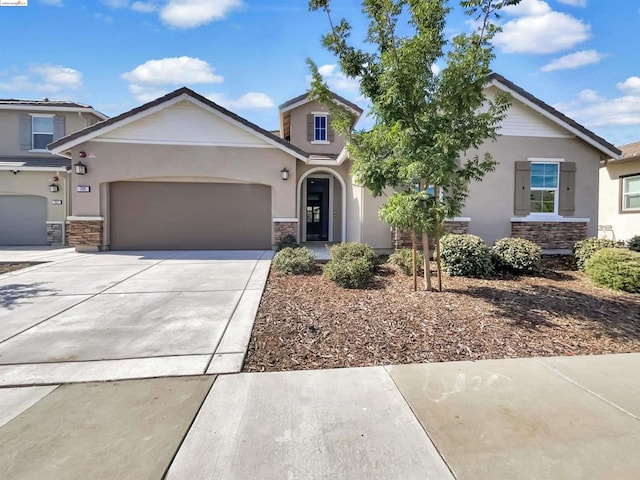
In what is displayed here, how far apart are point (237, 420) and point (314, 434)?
2.05 ft

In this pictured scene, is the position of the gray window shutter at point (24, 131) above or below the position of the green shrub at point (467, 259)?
above

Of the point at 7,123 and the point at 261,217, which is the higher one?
the point at 7,123

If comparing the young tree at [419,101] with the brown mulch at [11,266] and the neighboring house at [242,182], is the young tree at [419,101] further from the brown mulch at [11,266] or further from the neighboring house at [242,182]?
the brown mulch at [11,266]

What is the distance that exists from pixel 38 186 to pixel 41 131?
10.2ft

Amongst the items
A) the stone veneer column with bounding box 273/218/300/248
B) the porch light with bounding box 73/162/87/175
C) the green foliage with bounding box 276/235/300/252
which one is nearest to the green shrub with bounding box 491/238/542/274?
the green foliage with bounding box 276/235/300/252

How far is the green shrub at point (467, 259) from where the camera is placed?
8219 millimetres

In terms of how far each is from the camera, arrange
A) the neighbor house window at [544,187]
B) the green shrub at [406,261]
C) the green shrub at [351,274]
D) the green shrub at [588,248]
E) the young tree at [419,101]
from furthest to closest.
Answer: the neighbor house window at [544,187]
the green shrub at [588,248]
the green shrub at [406,261]
the green shrub at [351,274]
the young tree at [419,101]

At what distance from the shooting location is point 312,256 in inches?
351

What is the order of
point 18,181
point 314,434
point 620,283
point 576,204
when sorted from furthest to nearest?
point 18,181 < point 576,204 < point 620,283 < point 314,434

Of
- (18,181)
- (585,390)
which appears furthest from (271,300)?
(18,181)

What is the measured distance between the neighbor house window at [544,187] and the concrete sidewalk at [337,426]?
9.19 metres

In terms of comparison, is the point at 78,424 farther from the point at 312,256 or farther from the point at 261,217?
the point at 261,217

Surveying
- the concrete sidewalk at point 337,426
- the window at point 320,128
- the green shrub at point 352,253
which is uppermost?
the window at point 320,128

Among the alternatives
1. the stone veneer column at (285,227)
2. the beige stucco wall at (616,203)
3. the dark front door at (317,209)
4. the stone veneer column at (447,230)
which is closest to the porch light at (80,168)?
the stone veneer column at (285,227)
